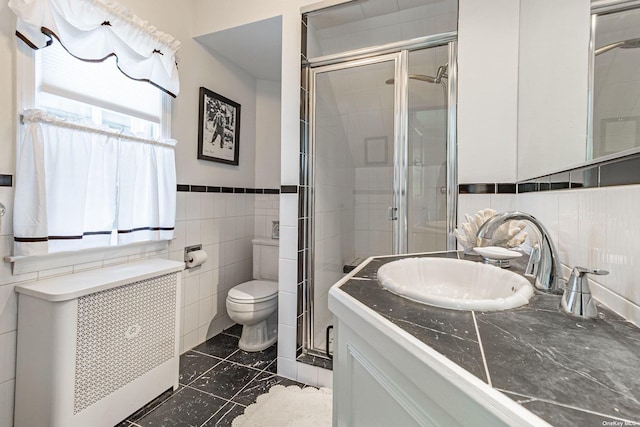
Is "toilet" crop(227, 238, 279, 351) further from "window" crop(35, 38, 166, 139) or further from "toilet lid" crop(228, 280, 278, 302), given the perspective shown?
"window" crop(35, 38, 166, 139)

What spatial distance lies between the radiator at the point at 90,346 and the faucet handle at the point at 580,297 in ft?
5.48

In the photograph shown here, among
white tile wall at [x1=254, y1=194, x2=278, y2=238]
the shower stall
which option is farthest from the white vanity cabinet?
white tile wall at [x1=254, y1=194, x2=278, y2=238]

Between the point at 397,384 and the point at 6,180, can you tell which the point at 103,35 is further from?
the point at 397,384

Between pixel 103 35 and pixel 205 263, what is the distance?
1.55m

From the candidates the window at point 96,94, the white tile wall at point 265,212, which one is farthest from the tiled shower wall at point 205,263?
the window at point 96,94

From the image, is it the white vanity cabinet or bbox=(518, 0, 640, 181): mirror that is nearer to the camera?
the white vanity cabinet

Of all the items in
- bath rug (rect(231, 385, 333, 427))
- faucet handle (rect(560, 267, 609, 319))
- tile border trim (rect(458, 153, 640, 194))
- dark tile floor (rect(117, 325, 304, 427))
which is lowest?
bath rug (rect(231, 385, 333, 427))

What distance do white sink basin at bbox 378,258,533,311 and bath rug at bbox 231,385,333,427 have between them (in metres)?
0.98

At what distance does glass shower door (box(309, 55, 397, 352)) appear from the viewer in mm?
1951

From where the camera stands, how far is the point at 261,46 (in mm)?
2250

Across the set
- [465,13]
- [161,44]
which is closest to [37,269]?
[161,44]

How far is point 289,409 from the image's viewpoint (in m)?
1.53

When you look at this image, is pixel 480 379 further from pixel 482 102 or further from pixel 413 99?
Answer: pixel 413 99

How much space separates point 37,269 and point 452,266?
5.94 ft
